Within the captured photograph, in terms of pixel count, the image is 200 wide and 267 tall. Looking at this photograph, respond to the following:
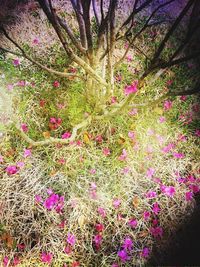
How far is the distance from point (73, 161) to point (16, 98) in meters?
0.85

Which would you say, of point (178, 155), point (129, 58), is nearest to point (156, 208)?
point (178, 155)

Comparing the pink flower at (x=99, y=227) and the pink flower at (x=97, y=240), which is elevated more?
the pink flower at (x=99, y=227)

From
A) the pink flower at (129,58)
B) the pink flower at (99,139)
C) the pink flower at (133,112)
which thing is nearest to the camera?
the pink flower at (99,139)

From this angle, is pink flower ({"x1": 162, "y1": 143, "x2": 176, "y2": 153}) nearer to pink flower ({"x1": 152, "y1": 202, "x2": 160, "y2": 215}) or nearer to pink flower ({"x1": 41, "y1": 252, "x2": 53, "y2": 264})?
pink flower ({"x1": 152, "y1": 202, "x2": 160, "y2": 215})

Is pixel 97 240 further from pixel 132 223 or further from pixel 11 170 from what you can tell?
pixel 11 170

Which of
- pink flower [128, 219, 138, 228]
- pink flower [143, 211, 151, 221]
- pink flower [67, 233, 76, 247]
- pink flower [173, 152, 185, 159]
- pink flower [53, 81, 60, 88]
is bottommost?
pink flower [67, 233, 76, 247]

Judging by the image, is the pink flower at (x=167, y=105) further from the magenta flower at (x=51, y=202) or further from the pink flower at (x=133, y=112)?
the magenta flower at (x=51, y=202)

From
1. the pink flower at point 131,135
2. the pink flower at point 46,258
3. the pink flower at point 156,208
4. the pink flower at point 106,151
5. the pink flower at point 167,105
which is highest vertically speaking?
the pink flower at point 167,105

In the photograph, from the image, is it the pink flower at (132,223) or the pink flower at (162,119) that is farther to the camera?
the pink flower at (162,119)

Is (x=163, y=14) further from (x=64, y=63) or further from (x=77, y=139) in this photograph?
(x=77, y=139)

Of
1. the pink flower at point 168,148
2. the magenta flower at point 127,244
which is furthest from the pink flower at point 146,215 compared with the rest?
the pink flower at point 168,148

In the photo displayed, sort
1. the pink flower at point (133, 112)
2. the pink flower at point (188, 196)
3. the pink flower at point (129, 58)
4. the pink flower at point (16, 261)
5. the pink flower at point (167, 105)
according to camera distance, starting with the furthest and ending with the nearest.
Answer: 1. the pink flower at point (129, 58)
2. the pink flower at point (167, 105)
3. the pink flower at point (133, 112)
4. the pink flower at point (188, 196)
5. the pink flower at point (16, 261)

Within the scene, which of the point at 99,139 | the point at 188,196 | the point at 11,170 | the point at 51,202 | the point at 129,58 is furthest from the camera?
the point at 129,58

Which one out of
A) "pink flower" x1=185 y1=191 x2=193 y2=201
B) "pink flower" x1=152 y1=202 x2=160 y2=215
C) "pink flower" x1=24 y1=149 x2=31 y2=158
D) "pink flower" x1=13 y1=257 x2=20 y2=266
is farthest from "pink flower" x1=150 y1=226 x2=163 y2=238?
"pink flower" x1=24 y1=149 x2=31 y2=158
